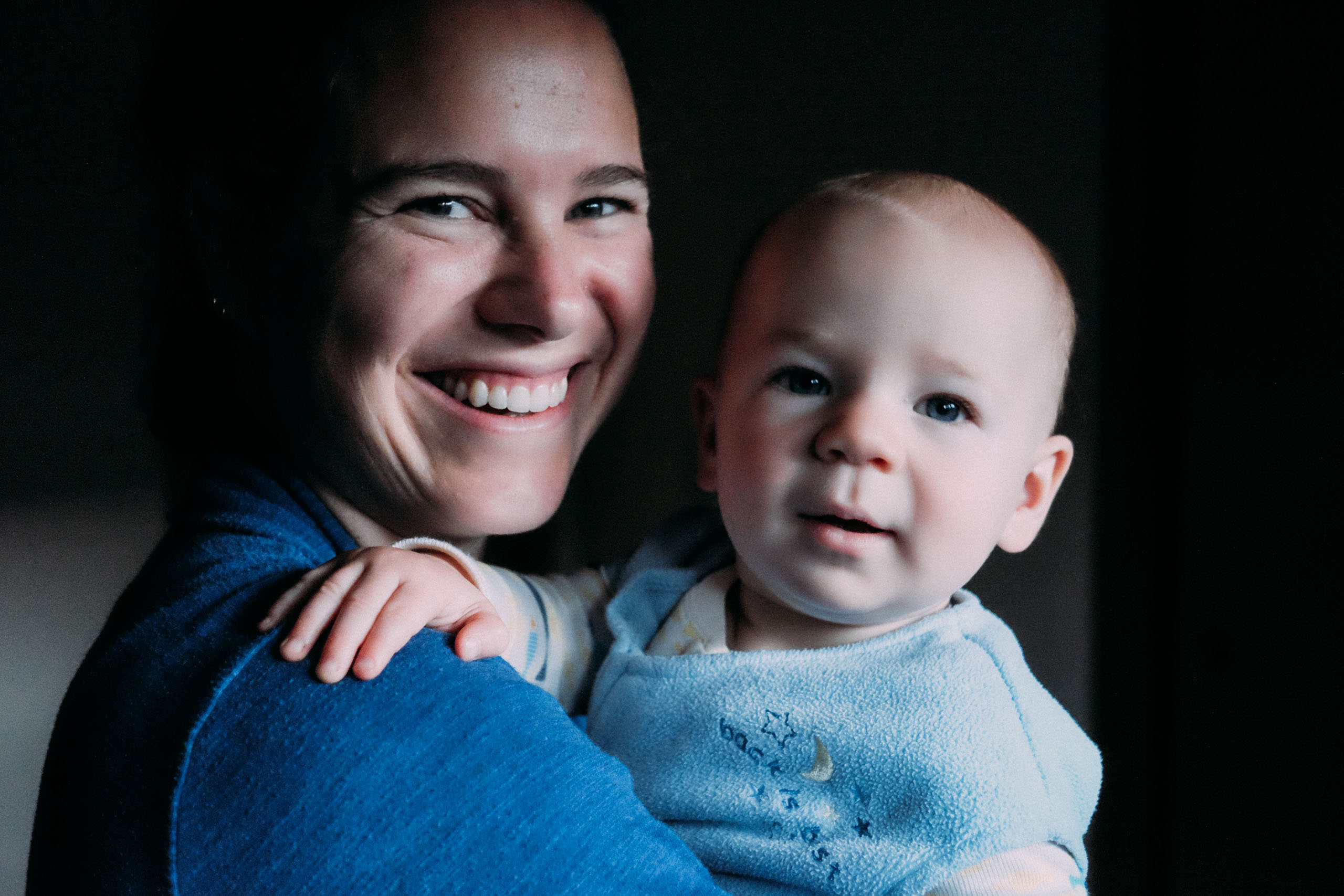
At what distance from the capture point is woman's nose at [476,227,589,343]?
98 cm

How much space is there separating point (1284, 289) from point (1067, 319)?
0.66m

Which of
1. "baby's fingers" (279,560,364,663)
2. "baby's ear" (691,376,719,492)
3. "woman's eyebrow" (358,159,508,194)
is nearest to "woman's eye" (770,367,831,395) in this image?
"baby's ear" (691,376,719,492)

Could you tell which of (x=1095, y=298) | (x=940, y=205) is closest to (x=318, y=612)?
(x=940, y=205)

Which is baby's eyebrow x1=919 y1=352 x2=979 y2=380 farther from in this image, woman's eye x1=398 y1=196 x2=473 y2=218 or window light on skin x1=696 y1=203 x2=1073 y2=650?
woman's eye x1=398 y1=196 x2=473 y2=218

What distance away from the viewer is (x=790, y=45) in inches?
82.7

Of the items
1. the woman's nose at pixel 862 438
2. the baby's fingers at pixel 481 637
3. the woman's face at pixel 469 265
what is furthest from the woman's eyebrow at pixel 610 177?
the baby's fingers at pixel 481 637

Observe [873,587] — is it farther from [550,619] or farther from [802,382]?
[550,619]

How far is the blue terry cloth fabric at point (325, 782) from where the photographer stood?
659mm

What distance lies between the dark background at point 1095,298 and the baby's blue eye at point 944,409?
1.93 ft

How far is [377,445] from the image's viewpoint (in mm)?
1012

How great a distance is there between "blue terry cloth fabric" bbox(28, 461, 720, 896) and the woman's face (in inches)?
10.4

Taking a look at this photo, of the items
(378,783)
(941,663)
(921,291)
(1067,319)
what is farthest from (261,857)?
(1067,319)

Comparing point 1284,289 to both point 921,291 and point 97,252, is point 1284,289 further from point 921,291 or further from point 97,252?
point 97,252

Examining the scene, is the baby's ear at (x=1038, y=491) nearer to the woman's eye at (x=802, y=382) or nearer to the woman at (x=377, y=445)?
the woman's eye at (x=802, y=382)
